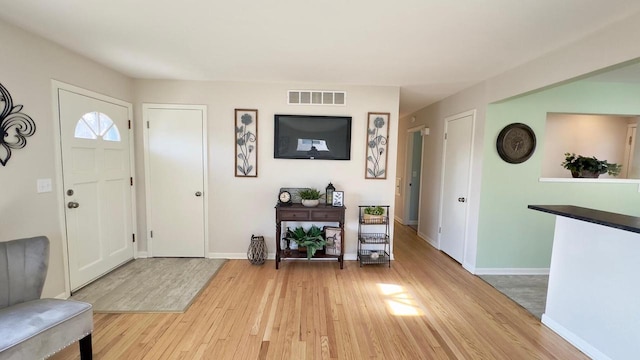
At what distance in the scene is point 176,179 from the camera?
3361 millimetres

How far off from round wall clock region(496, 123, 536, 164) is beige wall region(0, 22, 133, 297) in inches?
179

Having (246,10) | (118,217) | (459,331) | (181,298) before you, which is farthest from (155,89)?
(459,331)

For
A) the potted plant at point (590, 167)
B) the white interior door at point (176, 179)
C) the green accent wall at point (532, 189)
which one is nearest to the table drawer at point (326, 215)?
the white interior door at point (176, 179)

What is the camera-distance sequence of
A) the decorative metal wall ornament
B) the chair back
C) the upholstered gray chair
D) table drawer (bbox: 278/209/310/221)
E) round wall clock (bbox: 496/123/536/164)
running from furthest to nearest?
table drawer (bbox: 278/209/310/221)
round wall clock (bbox: 496/123/536/164)
the decorative metal wall ornament
the chair back
the upholstered gray chair

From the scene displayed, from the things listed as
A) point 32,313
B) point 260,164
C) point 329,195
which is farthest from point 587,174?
point 32,313

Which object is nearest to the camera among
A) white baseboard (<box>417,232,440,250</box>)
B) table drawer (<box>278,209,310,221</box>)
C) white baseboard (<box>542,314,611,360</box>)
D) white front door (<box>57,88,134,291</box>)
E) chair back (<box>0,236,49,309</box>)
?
chair back (<box>0,236,49,309</box>)

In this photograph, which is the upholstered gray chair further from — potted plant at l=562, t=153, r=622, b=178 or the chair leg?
potted plant at l=562, t=153, r=622, b=178

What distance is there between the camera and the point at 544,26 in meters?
1.84

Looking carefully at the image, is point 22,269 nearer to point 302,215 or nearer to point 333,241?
point 302,215

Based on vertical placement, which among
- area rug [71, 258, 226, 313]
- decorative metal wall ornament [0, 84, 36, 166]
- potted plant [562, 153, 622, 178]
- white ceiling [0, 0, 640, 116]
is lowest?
area rug [71, 258, 226, 313]

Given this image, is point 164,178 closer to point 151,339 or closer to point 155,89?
point 155,89

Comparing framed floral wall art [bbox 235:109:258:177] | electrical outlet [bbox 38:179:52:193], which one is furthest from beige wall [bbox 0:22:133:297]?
framed floral wall art [bbox 235:109:258:177]

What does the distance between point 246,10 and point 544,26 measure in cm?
210

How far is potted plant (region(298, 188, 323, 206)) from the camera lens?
10.3ft
